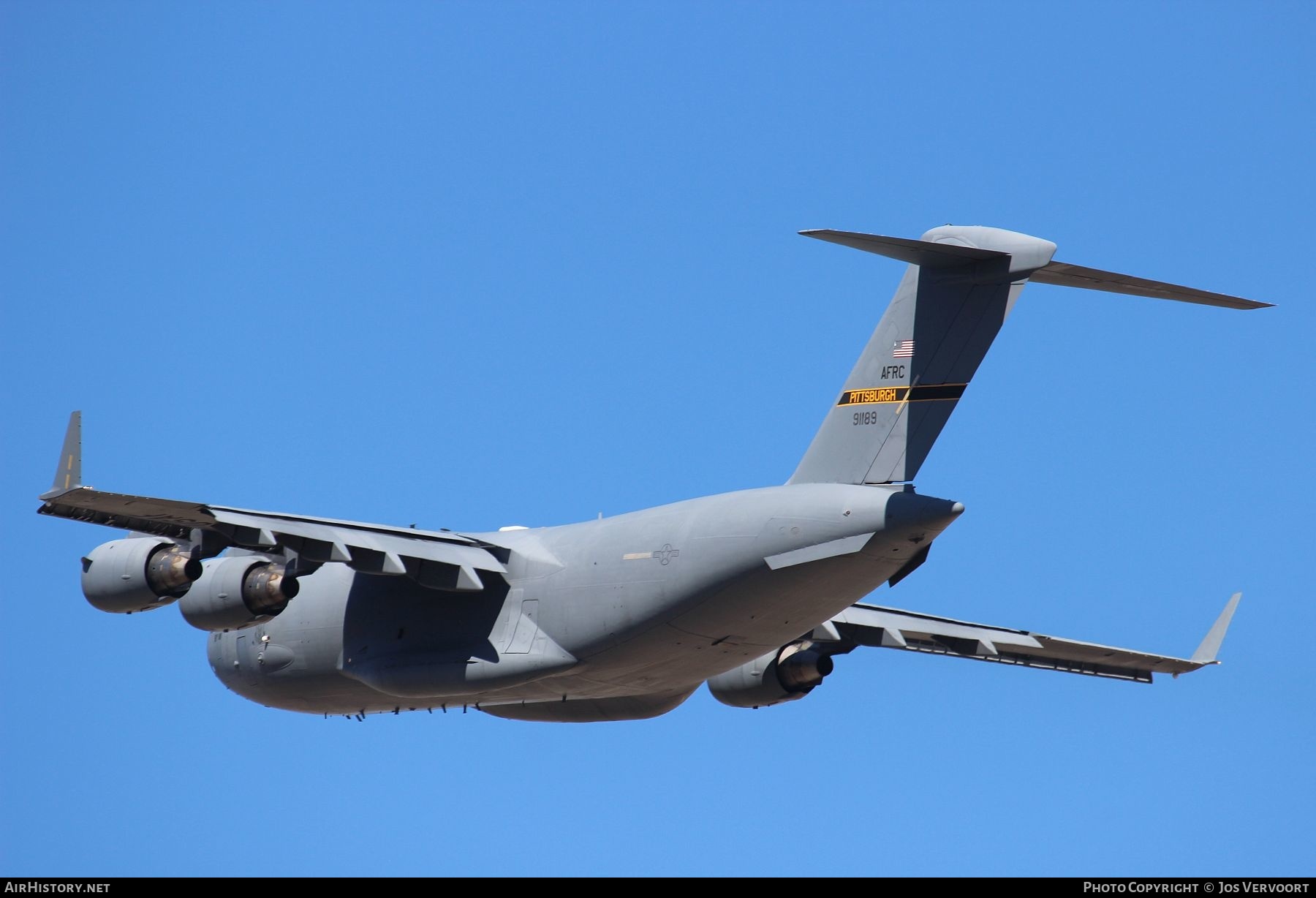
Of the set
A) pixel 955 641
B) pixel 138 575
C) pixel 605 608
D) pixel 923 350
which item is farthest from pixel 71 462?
pixel 955 641

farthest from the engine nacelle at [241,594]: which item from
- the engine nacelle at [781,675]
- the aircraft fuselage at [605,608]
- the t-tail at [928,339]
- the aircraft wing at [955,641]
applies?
the aircraft wing at [955,641]

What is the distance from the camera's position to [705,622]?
17.2m

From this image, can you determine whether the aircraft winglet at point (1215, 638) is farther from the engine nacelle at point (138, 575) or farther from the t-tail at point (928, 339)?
the engine nacelle at point (138, 575)

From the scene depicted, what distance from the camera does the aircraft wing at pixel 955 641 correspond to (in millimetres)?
20578

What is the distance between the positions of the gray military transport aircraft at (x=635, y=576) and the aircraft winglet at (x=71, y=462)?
20mm

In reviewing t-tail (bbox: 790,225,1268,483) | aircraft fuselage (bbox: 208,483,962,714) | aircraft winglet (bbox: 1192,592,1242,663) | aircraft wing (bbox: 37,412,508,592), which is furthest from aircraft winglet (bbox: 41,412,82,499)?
aircraft winglet (bbox: 1192,592,1242,663)

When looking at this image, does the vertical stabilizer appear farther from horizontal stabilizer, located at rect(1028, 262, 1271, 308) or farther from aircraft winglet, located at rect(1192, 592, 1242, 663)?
aircraft winglet, located at rect(1192, 592, 1242, 663)

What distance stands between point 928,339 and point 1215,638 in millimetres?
5670

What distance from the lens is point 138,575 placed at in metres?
17.9

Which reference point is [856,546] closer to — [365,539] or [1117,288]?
[1117,288]

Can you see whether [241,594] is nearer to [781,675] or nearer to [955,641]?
[781,675]

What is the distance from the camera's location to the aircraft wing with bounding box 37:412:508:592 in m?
16.7

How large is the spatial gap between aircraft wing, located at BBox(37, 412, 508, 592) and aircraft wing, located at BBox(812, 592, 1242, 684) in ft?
13.5

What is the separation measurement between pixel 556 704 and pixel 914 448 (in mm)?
5863
